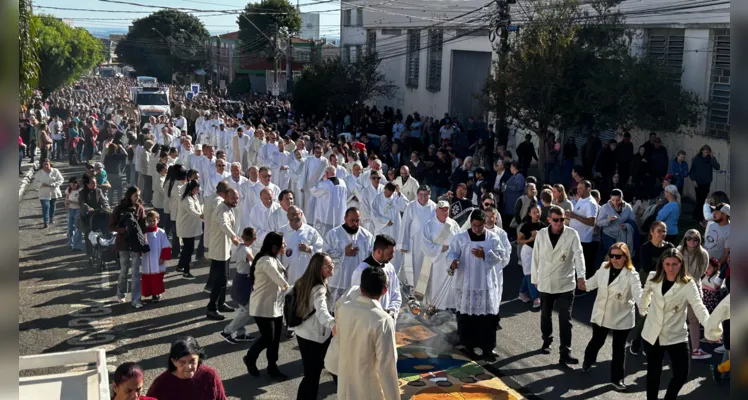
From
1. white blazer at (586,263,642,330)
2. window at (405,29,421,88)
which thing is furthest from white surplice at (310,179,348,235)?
window at (405,29,421,88)

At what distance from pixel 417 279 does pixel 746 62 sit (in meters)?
10.9

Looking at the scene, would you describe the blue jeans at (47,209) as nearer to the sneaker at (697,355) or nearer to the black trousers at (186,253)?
the black trousers at (186,253)

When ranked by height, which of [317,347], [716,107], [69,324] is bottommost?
[69,324]

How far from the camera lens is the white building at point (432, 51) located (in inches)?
1289

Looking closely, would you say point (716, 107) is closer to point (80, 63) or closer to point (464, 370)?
point (464, 370)

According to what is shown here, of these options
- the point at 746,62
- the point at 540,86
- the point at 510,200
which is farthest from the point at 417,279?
the point at 746,62

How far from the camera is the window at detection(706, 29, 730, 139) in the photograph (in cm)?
1880

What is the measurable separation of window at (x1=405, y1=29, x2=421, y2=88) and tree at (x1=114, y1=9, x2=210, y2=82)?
172ft

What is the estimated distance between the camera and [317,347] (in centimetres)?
716

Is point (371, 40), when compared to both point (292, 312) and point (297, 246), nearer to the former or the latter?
point (297, 246)

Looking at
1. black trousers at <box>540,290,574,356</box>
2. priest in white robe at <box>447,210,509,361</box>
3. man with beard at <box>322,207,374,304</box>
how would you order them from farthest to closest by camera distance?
priest in white robe at <box>447,210,509,361</box> < black trousers at <box>540,290,574,356</box> < man with beard at <box>322,207,374,304</box>

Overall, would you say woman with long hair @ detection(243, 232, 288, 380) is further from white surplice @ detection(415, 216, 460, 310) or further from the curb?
the curb

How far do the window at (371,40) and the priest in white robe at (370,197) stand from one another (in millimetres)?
29053

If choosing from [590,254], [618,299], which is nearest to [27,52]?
[618,299]
